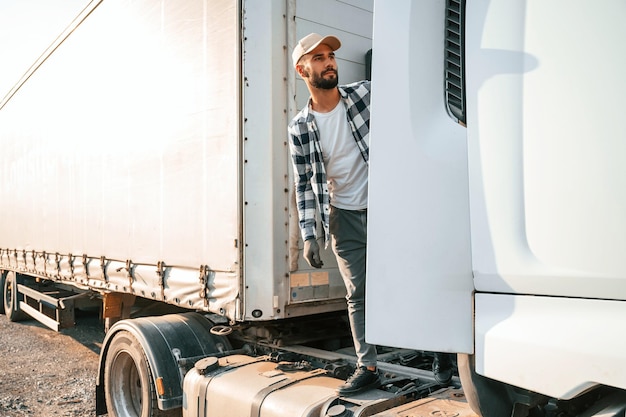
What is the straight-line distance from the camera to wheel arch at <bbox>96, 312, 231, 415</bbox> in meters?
3.65

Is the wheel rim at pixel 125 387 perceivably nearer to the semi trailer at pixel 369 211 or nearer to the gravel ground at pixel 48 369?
the semi trailer at pixel 369 211

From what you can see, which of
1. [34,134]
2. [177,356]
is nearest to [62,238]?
[34,134]

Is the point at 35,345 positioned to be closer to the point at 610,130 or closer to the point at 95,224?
the point at 95,224

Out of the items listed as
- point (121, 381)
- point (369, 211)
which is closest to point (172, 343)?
point (121, 381)

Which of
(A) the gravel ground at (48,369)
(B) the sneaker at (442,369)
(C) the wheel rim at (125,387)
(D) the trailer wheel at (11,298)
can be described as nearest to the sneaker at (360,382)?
(B) the sneaker at (442,369)

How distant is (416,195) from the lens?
5.77 feet

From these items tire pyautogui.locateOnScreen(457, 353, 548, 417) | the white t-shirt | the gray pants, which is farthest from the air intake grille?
the gray pants

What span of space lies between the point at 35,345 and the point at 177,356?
18.6ft

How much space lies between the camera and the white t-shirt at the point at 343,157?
2.75 metres

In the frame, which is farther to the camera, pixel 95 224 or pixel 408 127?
pixel 95 224

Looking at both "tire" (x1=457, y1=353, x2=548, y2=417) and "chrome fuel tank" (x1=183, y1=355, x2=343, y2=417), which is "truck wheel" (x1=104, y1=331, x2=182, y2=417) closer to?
"chrome fuel tank" (x1=183, y1=355, x2=343, y2=417)

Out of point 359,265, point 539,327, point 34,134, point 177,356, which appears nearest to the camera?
point 539,327

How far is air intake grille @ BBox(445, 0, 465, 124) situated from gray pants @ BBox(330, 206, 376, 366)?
3.67 feet

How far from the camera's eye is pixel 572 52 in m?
1.44
